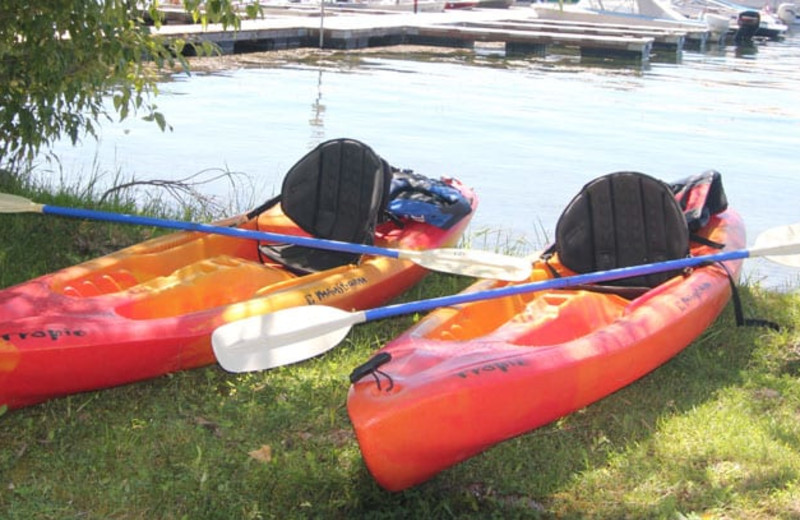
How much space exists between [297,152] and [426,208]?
4.88 m

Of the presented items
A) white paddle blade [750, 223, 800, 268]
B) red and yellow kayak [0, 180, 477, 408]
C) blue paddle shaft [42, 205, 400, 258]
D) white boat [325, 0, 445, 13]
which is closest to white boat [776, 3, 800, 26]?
white boat [325, 0, 445, 13]

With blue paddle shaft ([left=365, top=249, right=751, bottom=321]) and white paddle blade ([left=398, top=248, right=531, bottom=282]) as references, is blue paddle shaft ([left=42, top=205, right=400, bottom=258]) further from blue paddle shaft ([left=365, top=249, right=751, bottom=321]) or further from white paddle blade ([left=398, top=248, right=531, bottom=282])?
blue paddle shaft ([left=365, top=249, right=751, bottom=321])

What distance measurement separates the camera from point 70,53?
4.98 metres

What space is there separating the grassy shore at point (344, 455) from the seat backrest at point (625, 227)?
53 centimetres

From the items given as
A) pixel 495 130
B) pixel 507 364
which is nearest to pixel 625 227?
pixel 507 364

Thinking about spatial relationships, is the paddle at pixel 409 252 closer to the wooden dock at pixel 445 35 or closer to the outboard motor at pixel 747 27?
the wooden dock at pixel 445 35

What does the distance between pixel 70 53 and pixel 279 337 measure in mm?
2183

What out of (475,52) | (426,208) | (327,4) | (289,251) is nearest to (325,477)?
(289,251)

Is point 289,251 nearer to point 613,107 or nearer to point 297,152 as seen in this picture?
point 297,152

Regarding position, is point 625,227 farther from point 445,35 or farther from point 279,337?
point 445,35

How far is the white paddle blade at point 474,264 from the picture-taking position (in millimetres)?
4492

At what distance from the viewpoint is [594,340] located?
3.87 meters

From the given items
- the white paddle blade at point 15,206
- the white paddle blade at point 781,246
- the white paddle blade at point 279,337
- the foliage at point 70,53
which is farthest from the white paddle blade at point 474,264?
the white paddle blade at point 15,206

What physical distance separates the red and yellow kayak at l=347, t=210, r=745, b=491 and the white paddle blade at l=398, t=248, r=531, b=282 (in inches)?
2.3
